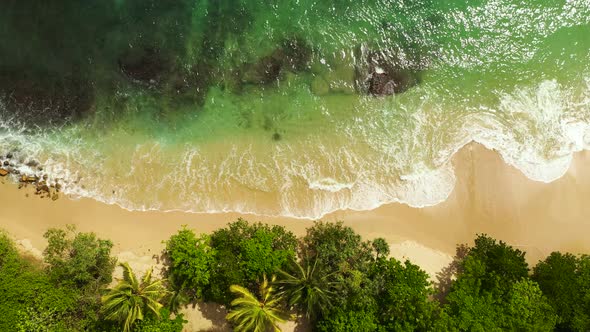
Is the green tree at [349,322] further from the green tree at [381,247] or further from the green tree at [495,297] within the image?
the green tree at [495,297]

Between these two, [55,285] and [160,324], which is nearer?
[160,324]

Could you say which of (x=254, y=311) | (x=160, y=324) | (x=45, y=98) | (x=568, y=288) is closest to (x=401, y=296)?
(x=254, y=311)

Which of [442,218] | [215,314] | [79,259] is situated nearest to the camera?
[79,259]

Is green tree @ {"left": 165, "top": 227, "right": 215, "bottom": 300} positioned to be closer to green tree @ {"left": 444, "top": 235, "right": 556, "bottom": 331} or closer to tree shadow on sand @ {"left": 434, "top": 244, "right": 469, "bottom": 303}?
green tree @ {"left": 444, "top": 235, "right": 556, "bottom": 331}

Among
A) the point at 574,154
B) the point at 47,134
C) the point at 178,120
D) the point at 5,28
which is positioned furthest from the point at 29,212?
the point at 574,154

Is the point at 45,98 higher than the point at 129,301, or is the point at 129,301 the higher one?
the point at 45,98

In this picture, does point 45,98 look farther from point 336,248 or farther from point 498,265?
point 498,265

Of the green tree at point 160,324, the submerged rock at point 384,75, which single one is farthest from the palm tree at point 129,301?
the submerged rock at point 384,75
